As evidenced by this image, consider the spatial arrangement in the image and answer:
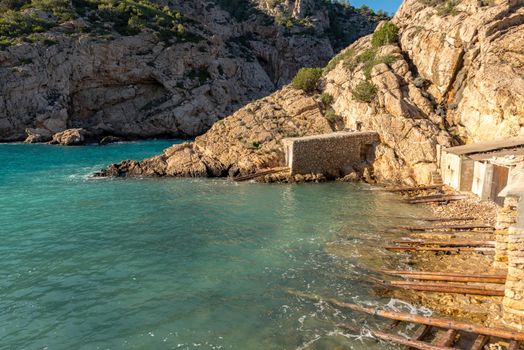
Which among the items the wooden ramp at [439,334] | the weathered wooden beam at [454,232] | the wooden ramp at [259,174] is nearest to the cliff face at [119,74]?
the wooden ramp at [259,174]

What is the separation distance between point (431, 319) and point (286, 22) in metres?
104

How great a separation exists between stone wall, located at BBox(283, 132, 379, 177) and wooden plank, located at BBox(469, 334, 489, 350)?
2437cm

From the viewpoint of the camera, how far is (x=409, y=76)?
37.3m

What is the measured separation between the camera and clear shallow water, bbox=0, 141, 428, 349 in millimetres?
11758

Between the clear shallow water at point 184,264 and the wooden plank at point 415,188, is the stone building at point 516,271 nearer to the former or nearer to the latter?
the clear shallow water at point 184,264

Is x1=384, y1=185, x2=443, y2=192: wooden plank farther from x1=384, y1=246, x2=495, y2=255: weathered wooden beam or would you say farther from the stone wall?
x1=384, y1=246, x2=495, y2=255: weathered wooden beam

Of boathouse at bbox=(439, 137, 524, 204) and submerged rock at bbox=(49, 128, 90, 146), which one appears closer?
boathouse at bbox=(439, 137, 524, 204)

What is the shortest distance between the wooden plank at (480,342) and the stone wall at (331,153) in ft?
79.9

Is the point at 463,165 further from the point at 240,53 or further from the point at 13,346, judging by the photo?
the point at 240,53

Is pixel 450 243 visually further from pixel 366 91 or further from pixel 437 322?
pixel 366 91

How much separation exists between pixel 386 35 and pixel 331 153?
1732 cm

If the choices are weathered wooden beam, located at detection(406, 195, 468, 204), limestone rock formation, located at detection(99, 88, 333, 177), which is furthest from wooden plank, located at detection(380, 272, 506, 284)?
limestone rock formation, located at detection(99, 88, 333, 177)

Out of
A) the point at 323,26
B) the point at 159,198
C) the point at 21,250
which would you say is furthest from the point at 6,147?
the point at 323,26

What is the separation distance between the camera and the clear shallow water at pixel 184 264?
11758mm
